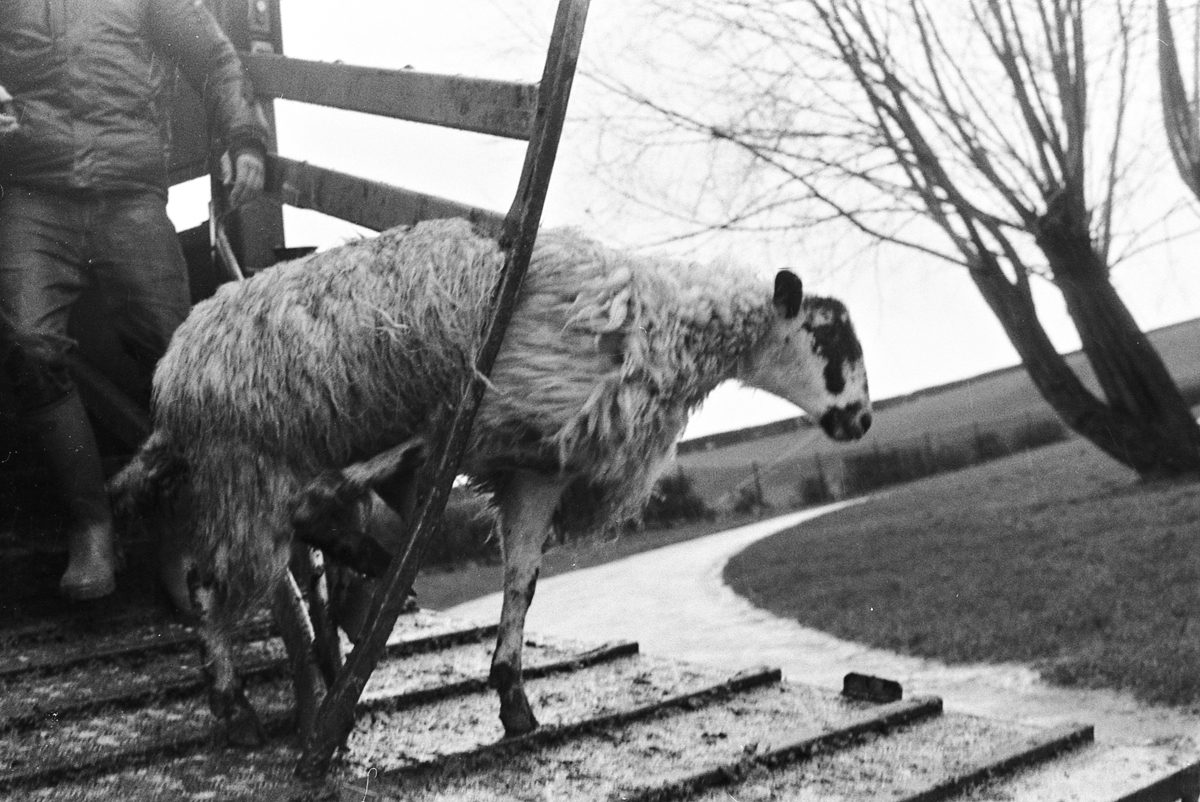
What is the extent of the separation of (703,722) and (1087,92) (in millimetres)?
7223

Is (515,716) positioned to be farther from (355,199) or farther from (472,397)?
(355,199)

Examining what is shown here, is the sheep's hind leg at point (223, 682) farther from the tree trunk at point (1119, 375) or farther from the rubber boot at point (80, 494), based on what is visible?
the tree trunk at point (1119, 375)

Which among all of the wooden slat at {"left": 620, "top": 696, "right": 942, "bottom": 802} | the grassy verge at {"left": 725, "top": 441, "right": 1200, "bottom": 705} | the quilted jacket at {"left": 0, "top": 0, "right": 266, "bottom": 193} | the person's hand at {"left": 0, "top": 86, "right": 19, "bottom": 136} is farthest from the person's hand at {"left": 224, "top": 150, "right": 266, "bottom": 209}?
the grassy verge at {"left": 725, "top": 441, "right": 1200, "bottom": 705}

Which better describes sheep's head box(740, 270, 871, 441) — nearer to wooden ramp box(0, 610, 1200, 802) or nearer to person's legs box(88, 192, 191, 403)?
wooden ramp box(0, 610, 1200, 802)

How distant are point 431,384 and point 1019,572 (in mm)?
5958

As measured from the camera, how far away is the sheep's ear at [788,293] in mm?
2861

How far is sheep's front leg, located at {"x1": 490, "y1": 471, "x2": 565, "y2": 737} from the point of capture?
276 centimetres

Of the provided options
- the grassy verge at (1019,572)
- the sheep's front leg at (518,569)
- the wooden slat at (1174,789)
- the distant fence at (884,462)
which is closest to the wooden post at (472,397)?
the sheep's front leg at (518,569)

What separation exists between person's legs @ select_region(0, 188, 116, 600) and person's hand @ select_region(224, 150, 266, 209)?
0.39 metres

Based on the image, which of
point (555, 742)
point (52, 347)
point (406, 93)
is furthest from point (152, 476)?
point (406, 93)

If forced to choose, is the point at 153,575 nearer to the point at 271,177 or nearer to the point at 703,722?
the point at 271,177

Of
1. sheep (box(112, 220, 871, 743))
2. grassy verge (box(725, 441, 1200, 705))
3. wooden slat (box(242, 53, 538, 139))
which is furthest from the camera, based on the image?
grassy verge (box(725, 441, 1200, 705))

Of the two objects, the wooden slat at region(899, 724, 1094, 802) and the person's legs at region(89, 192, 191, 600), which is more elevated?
the person's legs at region(89, 192, 191, 600)

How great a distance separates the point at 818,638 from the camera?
7277 mm
